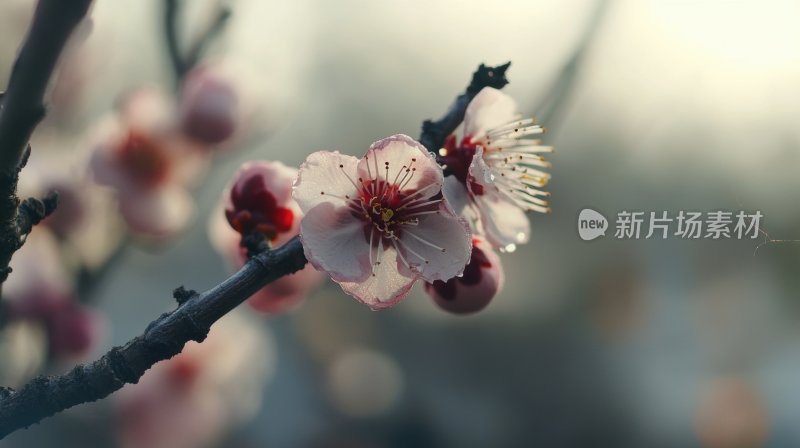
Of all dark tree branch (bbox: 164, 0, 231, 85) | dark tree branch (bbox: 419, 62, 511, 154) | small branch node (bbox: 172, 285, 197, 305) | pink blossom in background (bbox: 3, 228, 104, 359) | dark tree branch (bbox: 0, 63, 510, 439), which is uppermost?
dark tree branch (bbox: 164, 0, 231, 85)

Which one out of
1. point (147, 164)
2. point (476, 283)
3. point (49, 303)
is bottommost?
point (476, 283)

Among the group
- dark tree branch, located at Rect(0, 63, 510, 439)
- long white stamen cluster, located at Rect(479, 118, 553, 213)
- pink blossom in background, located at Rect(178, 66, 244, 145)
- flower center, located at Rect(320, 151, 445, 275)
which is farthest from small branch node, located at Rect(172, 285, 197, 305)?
pink blossom in background, located at Rect(178, 66, 244, 145)

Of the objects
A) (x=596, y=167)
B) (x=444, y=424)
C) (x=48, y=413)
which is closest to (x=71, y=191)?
(x=48, y=413)

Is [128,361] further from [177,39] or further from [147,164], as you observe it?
[147,164]

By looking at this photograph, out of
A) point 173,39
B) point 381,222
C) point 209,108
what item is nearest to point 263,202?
point 381,222

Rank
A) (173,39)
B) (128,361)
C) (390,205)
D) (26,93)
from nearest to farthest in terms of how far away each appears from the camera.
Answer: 1. (26,93)
2. (128,361)
3. (390,205)
4. (173,39)

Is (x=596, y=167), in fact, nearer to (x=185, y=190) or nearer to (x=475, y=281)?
(x=185, y=190)

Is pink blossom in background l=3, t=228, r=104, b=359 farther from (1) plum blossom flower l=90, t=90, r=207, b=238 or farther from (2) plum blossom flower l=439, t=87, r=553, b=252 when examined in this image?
(2) plum blossom flower l=439, t=87, r=553, b=252
